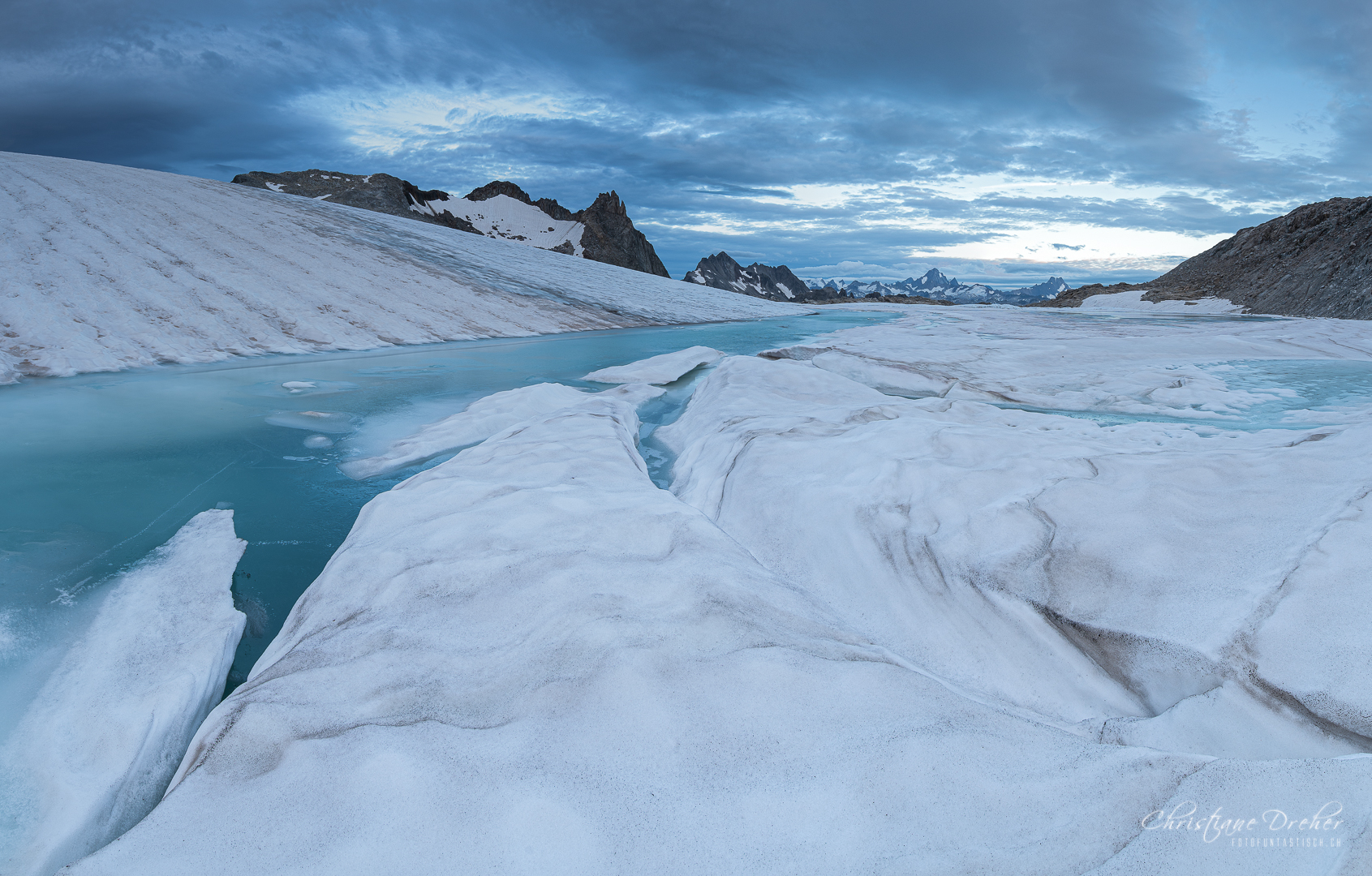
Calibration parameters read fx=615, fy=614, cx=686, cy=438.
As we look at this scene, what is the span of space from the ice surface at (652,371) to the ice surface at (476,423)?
107cm

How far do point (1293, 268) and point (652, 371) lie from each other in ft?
107

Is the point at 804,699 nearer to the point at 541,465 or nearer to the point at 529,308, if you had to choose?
the point at 541,465

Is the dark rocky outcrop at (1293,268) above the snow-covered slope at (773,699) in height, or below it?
above

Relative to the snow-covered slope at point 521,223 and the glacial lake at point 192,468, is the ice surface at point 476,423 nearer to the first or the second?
the glacial lake at point 192,468

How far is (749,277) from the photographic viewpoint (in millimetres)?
137000

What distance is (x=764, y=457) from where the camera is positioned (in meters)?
4.14

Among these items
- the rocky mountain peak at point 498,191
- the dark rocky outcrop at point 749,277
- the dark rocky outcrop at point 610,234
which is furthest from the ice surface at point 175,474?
the dark rocky outcrop at point 749,277

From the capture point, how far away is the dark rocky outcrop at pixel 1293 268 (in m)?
22.0

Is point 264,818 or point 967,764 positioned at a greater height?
point 967,764

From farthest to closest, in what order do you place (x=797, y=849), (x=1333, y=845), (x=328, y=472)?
(x=328, y=472)
(x=797, y=849)
(x=1333, y=845)

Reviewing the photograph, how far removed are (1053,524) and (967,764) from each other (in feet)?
5.22

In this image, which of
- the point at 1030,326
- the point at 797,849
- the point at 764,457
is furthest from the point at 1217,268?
the point at 797,849

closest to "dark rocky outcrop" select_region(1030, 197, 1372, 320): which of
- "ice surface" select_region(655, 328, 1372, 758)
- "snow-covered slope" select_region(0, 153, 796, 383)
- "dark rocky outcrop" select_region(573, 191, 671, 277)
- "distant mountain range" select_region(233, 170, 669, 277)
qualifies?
"snow-covered slope" select_region(0, 153, 796, 383)

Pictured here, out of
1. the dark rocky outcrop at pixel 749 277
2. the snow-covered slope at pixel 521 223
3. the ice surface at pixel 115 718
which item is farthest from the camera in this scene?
the dark rocky outcrop at pixel 749 277
